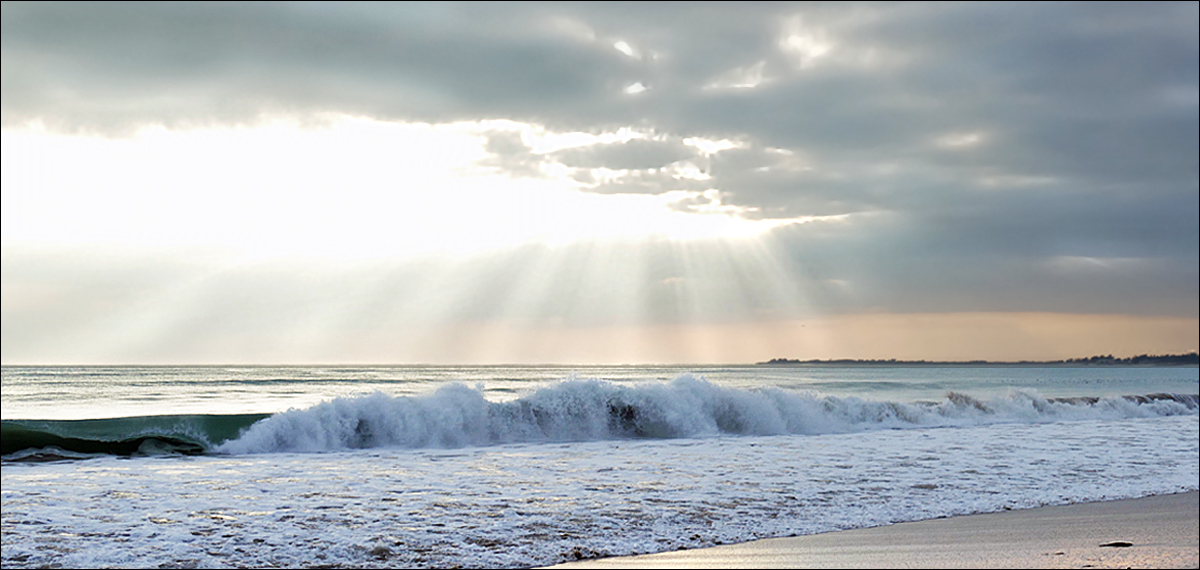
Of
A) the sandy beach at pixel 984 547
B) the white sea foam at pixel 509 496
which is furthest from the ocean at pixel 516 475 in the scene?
the sandy beach at pixel 984 547

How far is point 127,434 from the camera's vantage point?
1761 centimetres

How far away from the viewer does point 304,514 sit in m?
9.36

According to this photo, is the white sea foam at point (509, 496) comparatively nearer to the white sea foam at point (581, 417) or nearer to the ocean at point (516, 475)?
the ocean at point (516, 475)

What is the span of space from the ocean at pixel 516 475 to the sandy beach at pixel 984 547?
429 mm

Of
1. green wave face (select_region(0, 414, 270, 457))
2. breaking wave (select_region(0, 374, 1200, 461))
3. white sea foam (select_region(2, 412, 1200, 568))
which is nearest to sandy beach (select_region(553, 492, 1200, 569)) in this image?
white sea foam (select_region(2, 412, 1200, 568))

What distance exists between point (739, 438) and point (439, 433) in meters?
8.06

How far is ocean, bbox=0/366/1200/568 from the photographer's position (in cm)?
812

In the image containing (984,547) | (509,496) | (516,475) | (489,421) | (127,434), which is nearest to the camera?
(984,547)

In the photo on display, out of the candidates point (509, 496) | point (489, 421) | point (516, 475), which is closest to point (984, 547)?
point (509, 496)

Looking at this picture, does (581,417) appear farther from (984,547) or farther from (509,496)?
(984,547)

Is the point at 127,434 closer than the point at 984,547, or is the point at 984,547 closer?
the point at 984,547

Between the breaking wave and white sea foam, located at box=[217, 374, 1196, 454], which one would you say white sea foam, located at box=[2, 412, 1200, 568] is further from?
white sea foam, located at box=[217, 374, 1196, 454]

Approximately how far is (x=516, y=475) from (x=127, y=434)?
1018 centimetres

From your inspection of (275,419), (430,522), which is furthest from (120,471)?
(430,522)
